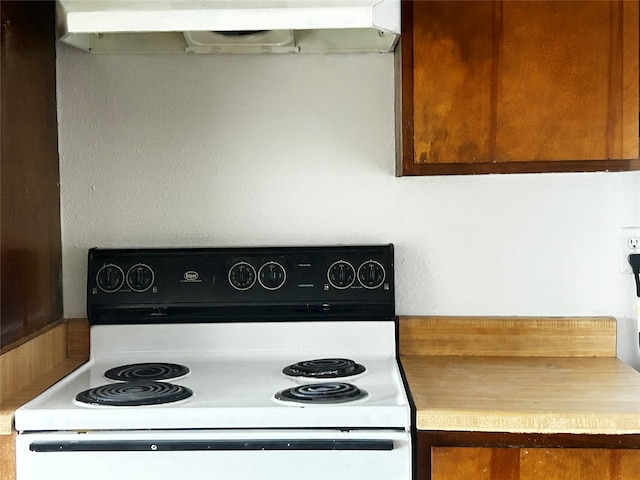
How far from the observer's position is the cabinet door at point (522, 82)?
5.28 feet

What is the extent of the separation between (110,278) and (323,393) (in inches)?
27.6

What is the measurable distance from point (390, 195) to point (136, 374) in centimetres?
76

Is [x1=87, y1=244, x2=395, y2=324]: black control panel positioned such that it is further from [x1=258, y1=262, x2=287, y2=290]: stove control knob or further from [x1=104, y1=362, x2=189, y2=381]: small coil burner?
[x1=104, y1=362, x2=189, y2=381]: small coil burner

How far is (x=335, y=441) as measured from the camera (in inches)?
54.7

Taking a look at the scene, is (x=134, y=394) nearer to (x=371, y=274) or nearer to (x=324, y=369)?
(x=324, y=369)

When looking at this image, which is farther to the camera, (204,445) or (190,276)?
(190,276)

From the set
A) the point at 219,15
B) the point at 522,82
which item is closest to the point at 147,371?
the point at 219,15

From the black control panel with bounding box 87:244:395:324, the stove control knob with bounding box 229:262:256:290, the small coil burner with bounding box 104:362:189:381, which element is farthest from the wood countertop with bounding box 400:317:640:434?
the small coil burner with bounding box 104:362:189:381

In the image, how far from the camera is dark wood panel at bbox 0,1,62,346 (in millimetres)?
1646

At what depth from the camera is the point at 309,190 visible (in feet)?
6.44

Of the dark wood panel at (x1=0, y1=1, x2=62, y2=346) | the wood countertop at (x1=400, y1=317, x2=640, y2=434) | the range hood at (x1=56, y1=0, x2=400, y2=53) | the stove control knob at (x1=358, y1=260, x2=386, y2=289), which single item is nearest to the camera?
the wood countertop at (x1=400, y1=317, x2=640, y2=434)

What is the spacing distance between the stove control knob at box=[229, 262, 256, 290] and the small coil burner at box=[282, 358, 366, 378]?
0.24 metres

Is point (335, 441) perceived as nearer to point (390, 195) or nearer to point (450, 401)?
point (450, 401)

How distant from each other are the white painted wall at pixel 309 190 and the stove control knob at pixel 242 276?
0.09 meters
